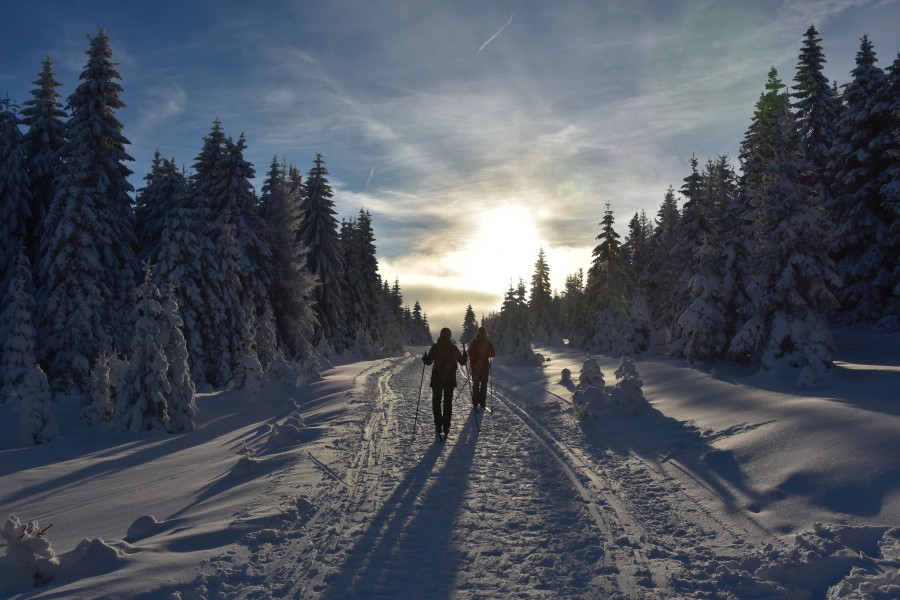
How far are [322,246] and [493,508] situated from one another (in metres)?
38.5

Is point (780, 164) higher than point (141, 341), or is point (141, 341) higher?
point (780, 164)

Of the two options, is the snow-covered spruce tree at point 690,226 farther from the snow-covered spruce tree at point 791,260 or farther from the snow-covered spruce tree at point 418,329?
the snow-covered spruce tree at point 418,329

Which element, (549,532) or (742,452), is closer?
(549,532)

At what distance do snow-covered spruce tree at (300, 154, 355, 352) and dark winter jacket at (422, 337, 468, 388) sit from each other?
3122 centimetres

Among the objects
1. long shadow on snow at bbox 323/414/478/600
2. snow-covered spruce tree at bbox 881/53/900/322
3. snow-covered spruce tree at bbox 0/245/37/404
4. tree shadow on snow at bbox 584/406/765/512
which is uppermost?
snow-covered spruce tree at bbox 881/53/900/322

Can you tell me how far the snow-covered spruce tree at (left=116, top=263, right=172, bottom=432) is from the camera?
15.2m

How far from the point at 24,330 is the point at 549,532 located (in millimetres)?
22187

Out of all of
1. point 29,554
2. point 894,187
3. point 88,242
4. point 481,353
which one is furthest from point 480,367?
point 894,187

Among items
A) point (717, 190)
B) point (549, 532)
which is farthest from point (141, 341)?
point (717, 190)

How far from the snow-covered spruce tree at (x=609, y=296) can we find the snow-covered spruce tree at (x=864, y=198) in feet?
55.7

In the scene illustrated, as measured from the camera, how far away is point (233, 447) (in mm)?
12258

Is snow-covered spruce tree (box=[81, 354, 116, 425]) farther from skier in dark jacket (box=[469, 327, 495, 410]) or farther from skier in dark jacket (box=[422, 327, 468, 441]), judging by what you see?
skier in dark jacket (box=[469, 327, 495, 410])

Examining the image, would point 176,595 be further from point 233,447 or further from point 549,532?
point 233,447

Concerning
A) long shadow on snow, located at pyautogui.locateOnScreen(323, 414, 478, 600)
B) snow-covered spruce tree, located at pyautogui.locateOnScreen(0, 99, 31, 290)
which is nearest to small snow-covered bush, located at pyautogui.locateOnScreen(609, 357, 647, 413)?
long shadow on snow, located at pyautogui.locateOnScreen(323, 414, 478, 600)
